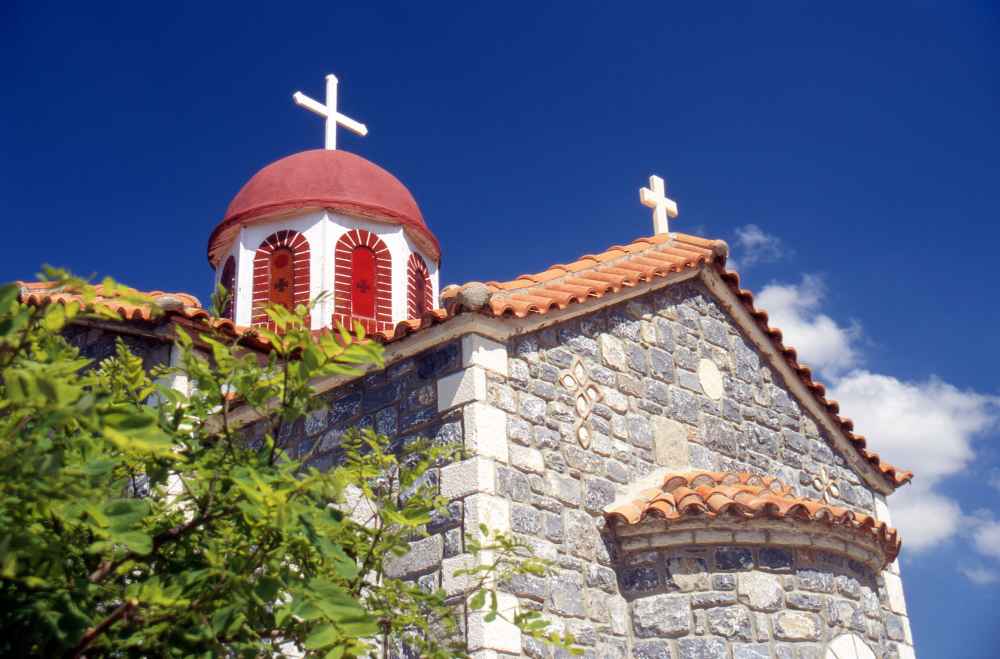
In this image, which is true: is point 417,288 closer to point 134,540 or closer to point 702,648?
point 702,648

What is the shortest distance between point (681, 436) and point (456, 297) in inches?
82.5

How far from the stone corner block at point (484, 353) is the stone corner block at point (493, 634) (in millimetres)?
1306

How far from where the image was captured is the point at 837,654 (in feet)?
20.8

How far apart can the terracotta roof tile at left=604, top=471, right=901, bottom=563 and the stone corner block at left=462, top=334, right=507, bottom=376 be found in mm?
1091

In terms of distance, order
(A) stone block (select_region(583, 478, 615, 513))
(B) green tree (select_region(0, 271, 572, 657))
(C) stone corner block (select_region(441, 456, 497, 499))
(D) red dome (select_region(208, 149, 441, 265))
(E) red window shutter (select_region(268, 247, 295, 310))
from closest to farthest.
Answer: (B) green tree (select_region(0, 271, 572, 657))
(C) stone corner block (select_region(441, 456, 497, 499))
(A) stone block (select_region(583, 478, 615, 513))
(E) red window shutter (select_region(268, 247, 295, 310))
(D) red dome (select_region(208, 149, 441, 265))

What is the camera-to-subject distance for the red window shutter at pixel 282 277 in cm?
1106

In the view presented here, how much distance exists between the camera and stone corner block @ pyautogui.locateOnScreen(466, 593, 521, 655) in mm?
5418

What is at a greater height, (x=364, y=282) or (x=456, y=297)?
(x=364, y=282)

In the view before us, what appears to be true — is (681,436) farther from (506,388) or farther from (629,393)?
(506,388)

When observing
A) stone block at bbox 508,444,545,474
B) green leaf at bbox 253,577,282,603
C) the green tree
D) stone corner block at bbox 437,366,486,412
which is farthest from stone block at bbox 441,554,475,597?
green leaf at bbox 253,577,282,603

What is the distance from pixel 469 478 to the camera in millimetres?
5855

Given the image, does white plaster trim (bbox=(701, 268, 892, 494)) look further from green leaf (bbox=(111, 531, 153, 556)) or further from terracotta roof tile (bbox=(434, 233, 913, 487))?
green leaf (bbox=(111, 531, 153, 556))

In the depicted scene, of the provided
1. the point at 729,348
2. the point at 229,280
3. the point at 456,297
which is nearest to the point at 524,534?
the point at 456,297

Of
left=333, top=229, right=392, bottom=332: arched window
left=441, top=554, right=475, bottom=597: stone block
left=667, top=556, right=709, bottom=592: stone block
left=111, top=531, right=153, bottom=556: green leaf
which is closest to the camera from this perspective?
left=111, top=531, right=153, bottom=556: green leaf
